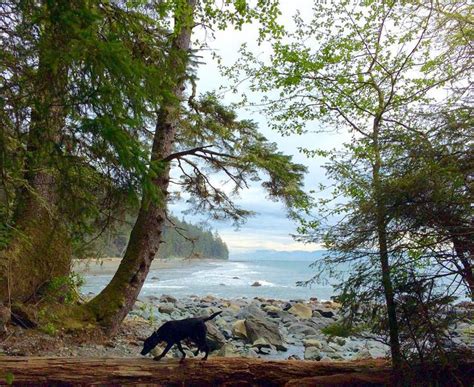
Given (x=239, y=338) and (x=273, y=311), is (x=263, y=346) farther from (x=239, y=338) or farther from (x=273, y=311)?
(x=273, y=311)

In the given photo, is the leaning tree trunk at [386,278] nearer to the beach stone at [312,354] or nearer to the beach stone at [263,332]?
the beach stone at [312,354]

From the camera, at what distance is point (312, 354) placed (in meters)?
8.49

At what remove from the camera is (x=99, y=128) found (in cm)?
253

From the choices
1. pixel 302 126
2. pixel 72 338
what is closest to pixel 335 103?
pixel 302 126

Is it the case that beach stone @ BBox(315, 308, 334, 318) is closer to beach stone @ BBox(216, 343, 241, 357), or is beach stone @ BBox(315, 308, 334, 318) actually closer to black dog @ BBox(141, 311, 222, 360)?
beach stone @ BBox(216, 343, 241, 357)

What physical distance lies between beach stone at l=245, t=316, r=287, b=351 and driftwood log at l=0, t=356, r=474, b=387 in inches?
208

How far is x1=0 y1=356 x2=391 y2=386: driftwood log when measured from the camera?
11.5 feet

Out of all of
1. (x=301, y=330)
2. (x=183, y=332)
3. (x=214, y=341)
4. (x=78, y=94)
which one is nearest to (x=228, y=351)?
(x=214, y=341)

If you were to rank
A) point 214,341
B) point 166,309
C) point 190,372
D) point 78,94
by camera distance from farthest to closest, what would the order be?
1. point 166,309
2. point 214,341
3. point 190,372
4. point 78,94

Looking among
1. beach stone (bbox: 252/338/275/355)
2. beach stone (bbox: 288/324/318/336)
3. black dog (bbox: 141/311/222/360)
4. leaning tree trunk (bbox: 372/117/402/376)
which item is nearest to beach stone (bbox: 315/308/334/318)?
beach stone (bbox: 288/324/318/336)

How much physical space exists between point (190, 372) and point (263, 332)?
6033 mm

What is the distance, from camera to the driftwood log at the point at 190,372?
3518 mm

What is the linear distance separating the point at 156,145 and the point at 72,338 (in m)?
3.51

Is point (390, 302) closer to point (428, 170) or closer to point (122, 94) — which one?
point (428, 170)
